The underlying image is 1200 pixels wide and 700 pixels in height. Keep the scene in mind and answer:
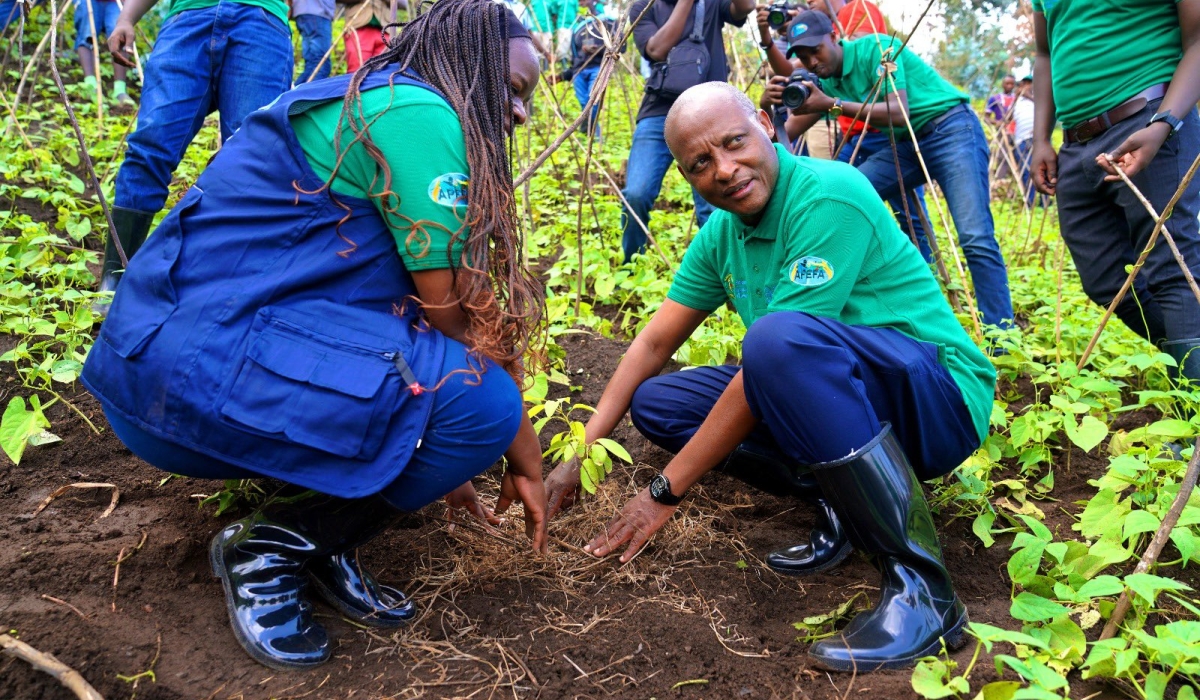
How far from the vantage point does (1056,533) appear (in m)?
2.10

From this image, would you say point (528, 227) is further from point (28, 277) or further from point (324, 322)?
point (324, 322)

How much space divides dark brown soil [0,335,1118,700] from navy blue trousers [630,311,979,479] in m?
0.31

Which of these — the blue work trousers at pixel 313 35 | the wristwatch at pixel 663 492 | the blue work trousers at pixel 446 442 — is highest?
the blue work trousers at pixel 313 35

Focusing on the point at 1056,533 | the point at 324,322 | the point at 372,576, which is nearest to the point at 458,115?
the point at 324,322

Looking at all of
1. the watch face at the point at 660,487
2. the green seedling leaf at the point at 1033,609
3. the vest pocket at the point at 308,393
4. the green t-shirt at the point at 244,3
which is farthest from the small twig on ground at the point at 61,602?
the green t-shirt at the point at 244,3

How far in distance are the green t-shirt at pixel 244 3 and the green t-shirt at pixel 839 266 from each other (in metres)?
1.93

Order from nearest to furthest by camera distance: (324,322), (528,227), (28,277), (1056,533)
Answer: (324,322), (1056,533), (28,277), (528,227)

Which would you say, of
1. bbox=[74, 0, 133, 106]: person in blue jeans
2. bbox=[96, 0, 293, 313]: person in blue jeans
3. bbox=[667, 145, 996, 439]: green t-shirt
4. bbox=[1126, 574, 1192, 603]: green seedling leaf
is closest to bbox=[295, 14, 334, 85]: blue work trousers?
bbox=[74, 0, 133, 106]: person in blue jeans

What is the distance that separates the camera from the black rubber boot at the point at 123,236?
2.91 m

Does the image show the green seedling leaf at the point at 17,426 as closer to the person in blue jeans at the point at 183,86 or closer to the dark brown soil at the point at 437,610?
the dark brown soil at the point at 437,610

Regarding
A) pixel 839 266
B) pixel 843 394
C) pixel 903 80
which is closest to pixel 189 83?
pixel 839 266

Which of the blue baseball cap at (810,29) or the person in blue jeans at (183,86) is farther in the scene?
the blue baseball cap at (810,29)

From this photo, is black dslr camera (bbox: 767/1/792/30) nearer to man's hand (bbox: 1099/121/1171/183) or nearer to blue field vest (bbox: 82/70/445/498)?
man's hand (bbox: 1099/121/1171/183)

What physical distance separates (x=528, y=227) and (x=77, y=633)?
301 centimetres
